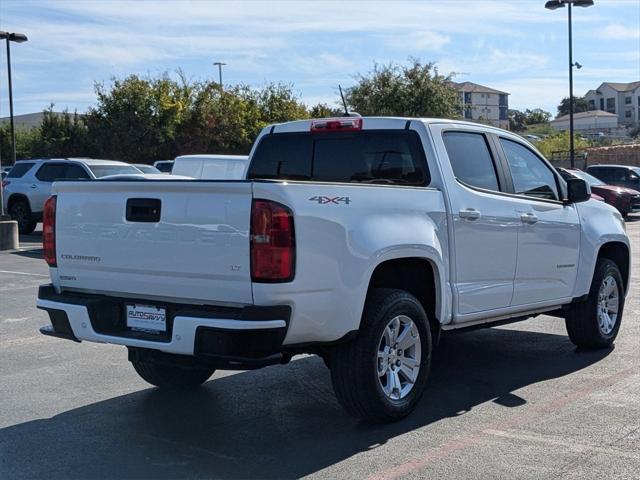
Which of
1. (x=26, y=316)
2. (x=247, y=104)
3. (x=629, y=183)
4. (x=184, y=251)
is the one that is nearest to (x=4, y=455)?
(x=184, y=251)

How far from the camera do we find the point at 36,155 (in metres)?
44.8

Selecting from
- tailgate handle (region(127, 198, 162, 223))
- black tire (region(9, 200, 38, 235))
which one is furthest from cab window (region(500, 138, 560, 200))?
black tire (region(9, 200, 38, 235))

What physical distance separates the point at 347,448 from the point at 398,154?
7.40 feet

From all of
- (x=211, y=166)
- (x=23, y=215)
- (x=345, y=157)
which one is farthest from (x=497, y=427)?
(x=23, y=215)

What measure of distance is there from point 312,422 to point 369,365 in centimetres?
70

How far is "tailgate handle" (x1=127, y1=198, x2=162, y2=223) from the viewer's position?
16.8 ft

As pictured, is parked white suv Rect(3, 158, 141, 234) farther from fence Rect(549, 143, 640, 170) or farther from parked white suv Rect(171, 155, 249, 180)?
fence Rect(549, 143, 640, 170)

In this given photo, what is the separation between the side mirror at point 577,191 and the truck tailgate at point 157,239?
148 inches

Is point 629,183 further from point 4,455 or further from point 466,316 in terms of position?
point 4,455

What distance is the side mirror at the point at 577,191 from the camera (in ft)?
24.6

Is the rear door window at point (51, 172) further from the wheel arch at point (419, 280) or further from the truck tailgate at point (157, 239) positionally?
the wheel arch at point (419, 280)

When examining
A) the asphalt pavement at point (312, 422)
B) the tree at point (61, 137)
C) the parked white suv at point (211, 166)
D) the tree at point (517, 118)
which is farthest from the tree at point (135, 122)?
the tree at point (517, 118)

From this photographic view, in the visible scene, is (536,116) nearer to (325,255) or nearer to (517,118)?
(517,118)

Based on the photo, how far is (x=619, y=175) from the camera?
95.9 ft
